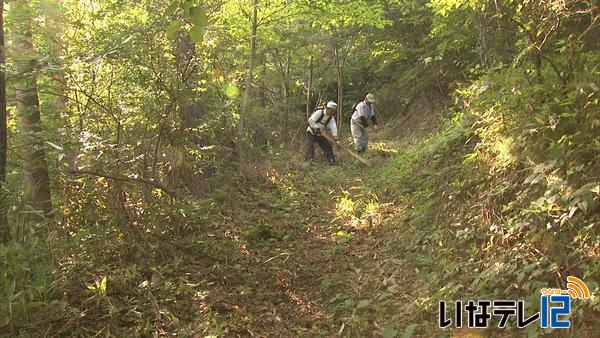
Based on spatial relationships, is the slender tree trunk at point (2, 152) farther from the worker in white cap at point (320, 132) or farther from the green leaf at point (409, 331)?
the worker in white cap at point (320, 132)

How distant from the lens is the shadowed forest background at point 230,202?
12.6 feet

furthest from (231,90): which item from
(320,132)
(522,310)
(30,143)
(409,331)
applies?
(522,310)

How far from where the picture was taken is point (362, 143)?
39.3 feet

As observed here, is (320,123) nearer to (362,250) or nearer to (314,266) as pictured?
(362,250)

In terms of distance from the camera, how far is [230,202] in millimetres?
7250

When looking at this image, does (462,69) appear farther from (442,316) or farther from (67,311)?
(67,311)

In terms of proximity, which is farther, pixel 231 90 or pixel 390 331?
pixel 231 90

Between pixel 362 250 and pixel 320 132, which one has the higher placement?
→ pixel 320 132

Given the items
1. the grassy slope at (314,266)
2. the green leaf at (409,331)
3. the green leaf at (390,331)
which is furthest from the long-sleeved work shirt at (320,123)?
the green leaf at (409,331)

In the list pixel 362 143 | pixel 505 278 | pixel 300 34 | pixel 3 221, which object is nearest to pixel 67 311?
pixel 3 221

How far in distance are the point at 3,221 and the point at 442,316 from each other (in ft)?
12.5

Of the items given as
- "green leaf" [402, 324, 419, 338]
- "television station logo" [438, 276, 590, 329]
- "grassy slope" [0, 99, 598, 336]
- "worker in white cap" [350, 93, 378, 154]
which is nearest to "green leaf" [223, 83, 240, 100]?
"grassy slope" [0, 99, 598, 336]

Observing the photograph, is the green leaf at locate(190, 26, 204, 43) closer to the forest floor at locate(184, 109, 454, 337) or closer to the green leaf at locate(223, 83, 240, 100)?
the forest floor at locate(184, 109, 454, 337)

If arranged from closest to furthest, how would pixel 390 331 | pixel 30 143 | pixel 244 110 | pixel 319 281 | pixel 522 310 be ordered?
1. pixel 522 310
2. pixel 390 331
3. pixel 30 143
4. pixel 319 281
5. pixel 244 110
